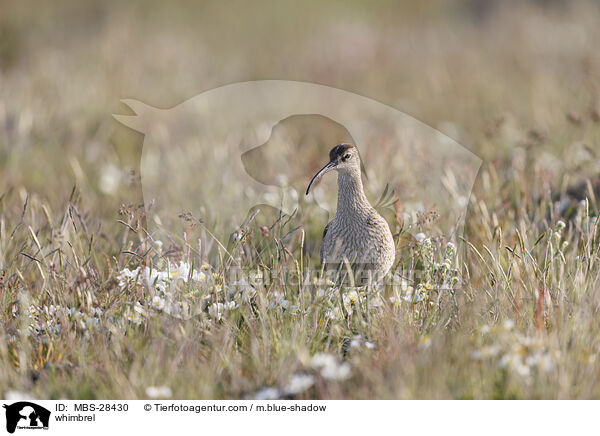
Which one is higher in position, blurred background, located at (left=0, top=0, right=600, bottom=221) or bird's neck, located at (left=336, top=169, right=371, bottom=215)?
blurred background, located at (left=0, top=0, right=600, bottom=221)

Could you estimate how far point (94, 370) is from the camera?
113 inches

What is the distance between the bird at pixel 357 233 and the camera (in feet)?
10.7

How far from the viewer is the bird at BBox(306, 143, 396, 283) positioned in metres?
3.25

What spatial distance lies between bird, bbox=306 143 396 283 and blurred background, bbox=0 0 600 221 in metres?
1.70
